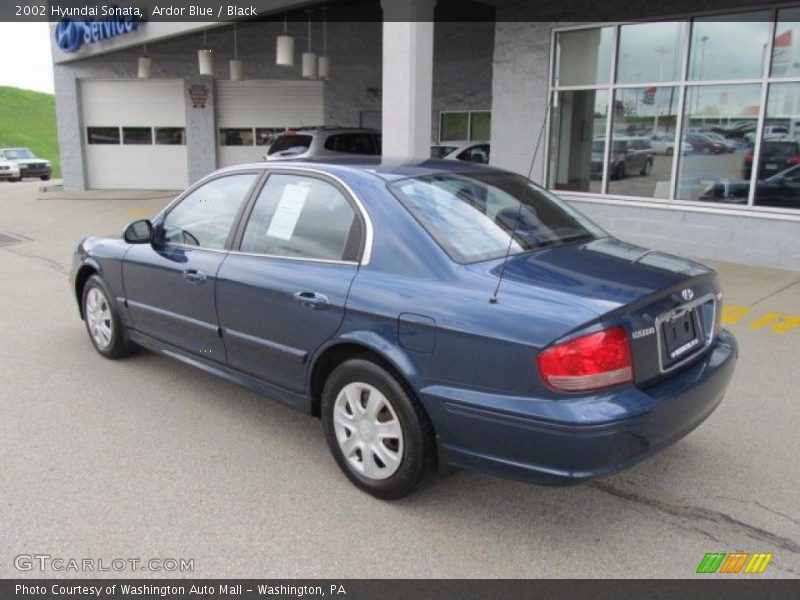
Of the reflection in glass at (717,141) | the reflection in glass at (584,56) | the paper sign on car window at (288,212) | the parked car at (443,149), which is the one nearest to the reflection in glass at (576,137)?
the reflection in glass at (584,56)

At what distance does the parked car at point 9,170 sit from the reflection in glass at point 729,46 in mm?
29214

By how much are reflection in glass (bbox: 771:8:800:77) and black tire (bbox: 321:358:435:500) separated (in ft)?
25.6

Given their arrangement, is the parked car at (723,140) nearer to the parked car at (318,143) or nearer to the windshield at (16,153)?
the parked car at (318,143)

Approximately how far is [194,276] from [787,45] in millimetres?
7946

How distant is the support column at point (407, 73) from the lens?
334 inches

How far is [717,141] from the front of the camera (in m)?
9.27

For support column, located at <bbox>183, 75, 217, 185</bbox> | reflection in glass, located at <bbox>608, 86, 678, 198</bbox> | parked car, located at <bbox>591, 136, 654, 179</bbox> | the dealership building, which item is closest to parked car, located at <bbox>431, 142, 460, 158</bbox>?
the dealership building

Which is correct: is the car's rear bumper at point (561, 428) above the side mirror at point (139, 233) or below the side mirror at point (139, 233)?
below

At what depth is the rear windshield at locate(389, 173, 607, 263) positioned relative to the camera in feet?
11.0

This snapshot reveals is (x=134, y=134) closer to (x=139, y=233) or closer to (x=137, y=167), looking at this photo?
(x=137, y=167)

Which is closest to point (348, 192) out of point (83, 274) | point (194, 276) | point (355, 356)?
point (355, 356)
